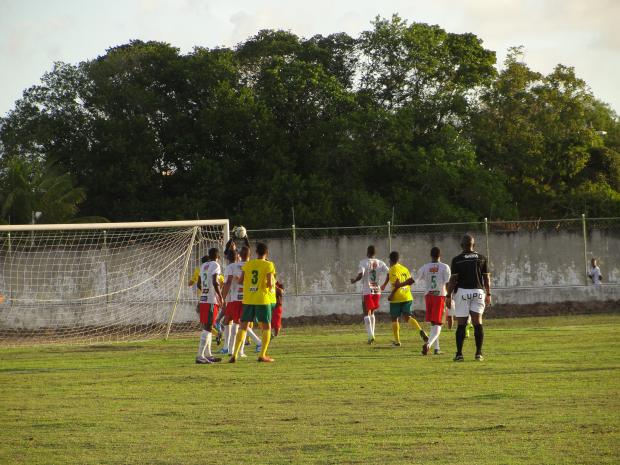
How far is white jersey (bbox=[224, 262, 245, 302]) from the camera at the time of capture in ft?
57.8

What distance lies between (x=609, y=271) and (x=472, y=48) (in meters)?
21.5

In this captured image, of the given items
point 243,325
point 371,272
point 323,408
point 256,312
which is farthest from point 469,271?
point 323,408

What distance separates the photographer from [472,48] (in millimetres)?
51688

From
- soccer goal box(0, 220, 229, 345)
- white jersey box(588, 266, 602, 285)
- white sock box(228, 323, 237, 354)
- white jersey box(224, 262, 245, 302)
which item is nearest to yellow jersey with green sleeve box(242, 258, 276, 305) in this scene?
white jersey box(224, 262, 245, 302)

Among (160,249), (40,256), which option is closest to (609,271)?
(160,249)

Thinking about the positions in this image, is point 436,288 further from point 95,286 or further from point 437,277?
point 95,286

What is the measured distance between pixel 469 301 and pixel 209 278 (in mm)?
5094

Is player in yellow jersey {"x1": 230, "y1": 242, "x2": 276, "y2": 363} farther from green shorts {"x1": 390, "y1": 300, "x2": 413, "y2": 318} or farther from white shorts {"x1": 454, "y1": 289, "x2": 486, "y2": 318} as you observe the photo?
green shorts {"x1": 390, "y1": 300, "x2": 413, "y2": 318}

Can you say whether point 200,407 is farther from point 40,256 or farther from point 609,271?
point 609,271

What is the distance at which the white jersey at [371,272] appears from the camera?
21.3 metres

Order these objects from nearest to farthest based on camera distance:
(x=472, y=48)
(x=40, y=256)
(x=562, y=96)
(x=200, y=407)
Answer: (x=200, y=407)
(x=40, y=256)
(x=562, y=96)
(x=472, y=48)

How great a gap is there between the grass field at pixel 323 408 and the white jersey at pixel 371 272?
93.8 inches

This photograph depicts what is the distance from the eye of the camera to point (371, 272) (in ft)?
69.9

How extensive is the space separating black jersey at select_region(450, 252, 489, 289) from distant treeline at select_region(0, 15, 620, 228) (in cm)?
2595
